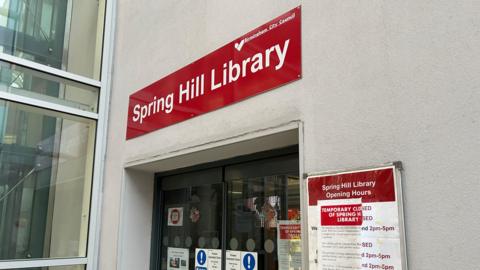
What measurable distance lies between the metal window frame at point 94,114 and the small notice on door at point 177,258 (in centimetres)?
77

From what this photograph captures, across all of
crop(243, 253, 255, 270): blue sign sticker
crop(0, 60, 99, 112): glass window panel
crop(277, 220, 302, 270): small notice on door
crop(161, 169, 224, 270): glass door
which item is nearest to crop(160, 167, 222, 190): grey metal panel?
crop(161, 169, 224, 270): glass door

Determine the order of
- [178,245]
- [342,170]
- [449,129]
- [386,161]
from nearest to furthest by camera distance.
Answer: [449,129] → [386,161] → [342,170] → [178,245]

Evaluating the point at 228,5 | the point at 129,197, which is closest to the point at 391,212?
the point at 228,5

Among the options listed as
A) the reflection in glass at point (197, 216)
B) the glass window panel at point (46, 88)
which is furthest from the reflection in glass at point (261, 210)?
the glass window panel at point (46, 88)

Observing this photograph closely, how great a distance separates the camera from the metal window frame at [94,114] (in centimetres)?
410

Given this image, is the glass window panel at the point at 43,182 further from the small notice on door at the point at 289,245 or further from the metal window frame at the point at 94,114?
the small notice on door at the point at 289,245

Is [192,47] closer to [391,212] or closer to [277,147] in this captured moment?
[277,147]

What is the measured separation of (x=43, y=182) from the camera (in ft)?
14.1

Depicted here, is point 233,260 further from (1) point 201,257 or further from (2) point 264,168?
(2) point 264,168

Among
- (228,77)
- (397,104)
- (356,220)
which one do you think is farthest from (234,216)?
(397,104)

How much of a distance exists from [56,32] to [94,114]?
983 mm

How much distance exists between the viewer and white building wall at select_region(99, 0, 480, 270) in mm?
1817

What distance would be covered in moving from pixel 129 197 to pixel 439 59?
118 inches

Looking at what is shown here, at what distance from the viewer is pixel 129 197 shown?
4.08 meters
